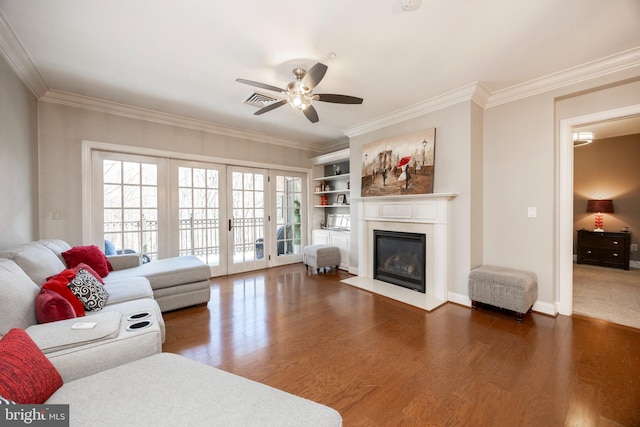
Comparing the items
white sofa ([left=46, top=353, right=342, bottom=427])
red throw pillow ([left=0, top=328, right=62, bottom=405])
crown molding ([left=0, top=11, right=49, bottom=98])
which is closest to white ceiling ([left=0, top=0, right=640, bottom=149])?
crown molding ([left=0, top=11, right=49, bottom=98])

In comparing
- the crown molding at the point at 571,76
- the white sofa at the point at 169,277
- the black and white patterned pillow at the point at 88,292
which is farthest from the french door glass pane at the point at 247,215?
the crown molding at the point at 571,76

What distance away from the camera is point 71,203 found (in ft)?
10.7

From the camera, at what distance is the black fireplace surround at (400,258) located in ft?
11.5

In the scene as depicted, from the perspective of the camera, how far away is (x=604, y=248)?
4758mm

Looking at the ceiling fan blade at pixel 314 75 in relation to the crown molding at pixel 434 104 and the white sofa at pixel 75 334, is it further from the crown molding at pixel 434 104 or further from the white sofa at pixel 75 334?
the white sofa at pixel 75 334

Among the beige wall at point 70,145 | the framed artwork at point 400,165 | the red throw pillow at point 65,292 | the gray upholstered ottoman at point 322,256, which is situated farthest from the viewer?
the gray upholstered ottoman at point 322,256

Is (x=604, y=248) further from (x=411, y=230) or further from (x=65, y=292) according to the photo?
(x=65, y=292)

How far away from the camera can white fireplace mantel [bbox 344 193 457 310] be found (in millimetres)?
3215

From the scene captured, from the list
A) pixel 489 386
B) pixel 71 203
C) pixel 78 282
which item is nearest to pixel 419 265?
pixel 489 386

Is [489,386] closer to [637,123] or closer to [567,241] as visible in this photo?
[567,241]

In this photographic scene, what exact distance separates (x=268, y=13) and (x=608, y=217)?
23.0ft

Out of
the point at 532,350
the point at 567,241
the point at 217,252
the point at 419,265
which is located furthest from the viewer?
the point at 217,252

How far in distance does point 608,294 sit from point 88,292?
575cm

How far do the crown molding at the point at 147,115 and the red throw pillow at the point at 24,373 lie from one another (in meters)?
3.45
